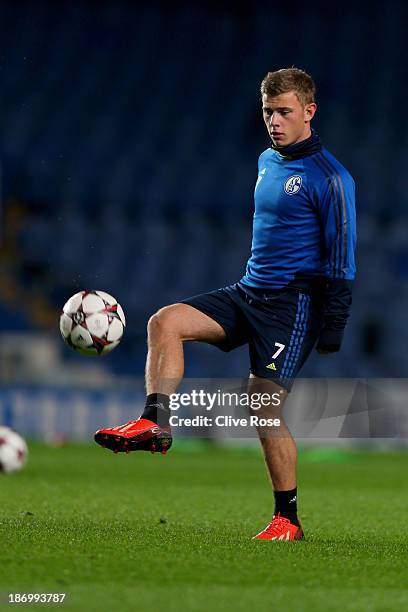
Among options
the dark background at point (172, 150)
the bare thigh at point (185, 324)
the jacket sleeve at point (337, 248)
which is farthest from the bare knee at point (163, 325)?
the dark background at point (172, 150)

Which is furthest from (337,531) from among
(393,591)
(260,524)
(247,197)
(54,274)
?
(247,197)

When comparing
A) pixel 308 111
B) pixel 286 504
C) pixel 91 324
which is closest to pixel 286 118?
pixel 308 111

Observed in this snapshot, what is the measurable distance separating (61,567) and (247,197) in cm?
1488

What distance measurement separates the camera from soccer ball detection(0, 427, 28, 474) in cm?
877

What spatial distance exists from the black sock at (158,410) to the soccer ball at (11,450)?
4070 millimetres

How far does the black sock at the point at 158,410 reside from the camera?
4828 millimetres

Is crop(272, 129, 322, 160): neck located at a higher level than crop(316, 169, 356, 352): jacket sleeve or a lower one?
higher

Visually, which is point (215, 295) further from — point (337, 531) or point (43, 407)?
point (43, 407)

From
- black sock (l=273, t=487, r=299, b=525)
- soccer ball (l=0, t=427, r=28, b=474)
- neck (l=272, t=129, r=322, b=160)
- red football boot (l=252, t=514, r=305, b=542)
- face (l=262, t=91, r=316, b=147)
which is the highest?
face (l=262, t=91, r=316, b=147)

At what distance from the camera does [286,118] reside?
510 centimetres

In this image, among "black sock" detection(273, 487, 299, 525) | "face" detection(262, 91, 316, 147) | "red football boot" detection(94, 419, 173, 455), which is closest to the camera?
"red football boot" detection(94, 419, 173, 455)

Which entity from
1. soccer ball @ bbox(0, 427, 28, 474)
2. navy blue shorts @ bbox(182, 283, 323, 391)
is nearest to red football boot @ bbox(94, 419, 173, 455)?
navy blue shorts @ bbox(182, 283, 323, 391)

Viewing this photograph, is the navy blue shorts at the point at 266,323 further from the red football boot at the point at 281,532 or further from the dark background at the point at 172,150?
the dark background at the point at 172,150

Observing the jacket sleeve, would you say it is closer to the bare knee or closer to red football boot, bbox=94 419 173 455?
the bare knee
